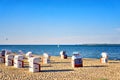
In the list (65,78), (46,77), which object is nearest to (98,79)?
(65,78)

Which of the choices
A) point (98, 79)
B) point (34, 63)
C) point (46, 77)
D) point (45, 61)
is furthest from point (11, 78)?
point (45, 61)

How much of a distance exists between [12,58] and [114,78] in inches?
459

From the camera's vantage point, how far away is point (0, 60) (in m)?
30.9

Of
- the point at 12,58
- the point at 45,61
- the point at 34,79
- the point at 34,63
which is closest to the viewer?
the point at 34,79

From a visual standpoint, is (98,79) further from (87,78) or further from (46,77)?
(46,77)

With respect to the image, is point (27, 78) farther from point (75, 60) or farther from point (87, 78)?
Result: point (75, 60)

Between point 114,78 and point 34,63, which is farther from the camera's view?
point 34,63

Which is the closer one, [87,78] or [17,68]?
[87,78]

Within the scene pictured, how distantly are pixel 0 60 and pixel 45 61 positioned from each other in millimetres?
4659

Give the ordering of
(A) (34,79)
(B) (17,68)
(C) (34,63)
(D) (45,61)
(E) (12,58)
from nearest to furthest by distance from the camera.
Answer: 1. (A) (34,79)
2. (C) (34,63)
3. (B) (17,68)
4. (E) (12,58)
5. (D) (45,61)

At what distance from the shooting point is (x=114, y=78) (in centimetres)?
1902

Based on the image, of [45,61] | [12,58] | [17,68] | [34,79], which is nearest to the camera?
[34,79]

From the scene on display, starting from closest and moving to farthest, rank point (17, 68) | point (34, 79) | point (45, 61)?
point (34, 79)
point (17, 68)
point (45, 61)

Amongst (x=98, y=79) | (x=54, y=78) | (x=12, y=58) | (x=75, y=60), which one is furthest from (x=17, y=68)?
(x=98, y=79)
